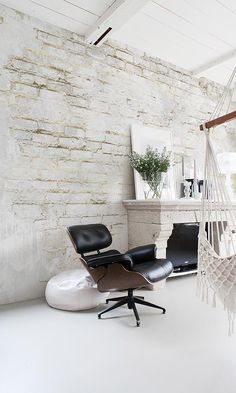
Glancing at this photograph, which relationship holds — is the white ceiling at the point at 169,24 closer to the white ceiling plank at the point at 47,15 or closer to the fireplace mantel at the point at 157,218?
the white ceiling plank at the point at 47,15

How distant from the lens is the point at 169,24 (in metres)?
3.27

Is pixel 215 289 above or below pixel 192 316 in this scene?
above

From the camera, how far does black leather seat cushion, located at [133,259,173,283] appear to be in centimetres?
220

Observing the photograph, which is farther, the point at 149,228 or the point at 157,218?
the point at 149,228

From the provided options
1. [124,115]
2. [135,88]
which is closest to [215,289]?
[124,115]

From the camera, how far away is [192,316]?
7.91 feet

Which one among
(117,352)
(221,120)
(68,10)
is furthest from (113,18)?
(117,352)

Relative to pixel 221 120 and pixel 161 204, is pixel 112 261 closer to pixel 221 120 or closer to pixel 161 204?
pixel 161 204

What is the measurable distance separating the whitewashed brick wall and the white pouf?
1.30 ft

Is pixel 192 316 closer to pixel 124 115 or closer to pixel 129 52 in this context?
pixel 124 115

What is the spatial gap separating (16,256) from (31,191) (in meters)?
0.68

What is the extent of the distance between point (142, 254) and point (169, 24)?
2.65 metres

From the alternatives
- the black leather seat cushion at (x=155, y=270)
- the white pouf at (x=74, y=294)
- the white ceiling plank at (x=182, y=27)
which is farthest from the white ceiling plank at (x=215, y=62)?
the white pouf at (x=74, y=294)

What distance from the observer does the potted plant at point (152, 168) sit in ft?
11.2
